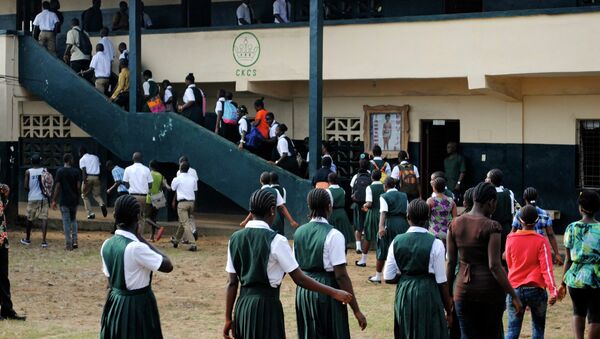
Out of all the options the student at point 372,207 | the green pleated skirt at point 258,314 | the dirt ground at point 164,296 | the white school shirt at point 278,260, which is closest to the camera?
the white school shirt at point 278,260

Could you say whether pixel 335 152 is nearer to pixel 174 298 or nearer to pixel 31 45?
pixel 31 45

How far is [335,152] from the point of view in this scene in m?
21.8

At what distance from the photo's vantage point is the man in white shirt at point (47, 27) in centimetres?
2220

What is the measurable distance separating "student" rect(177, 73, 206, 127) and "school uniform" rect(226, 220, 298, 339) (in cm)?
1294

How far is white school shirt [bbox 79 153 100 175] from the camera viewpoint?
885 inches

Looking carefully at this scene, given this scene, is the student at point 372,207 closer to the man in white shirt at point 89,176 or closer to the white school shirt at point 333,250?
the white school shirt at point 333,250

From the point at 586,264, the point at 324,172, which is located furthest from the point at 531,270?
the point at 324,172

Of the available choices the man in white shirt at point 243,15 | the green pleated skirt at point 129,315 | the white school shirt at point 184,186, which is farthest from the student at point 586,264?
the man in white shirt at point 243,15

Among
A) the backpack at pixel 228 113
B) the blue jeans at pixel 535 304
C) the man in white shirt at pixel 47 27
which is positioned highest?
the man in white shirt at pixel 47 27

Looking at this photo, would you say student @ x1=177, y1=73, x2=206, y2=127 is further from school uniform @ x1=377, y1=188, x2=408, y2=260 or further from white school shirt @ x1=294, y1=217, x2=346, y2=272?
white school shirt @ x1=294, y1=217, x2=346, y2=272

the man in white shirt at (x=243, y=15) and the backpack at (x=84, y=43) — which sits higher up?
the man in white shirt at (x=243, y=15)

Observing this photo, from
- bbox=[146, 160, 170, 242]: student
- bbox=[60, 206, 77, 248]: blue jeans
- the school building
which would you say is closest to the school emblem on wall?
the school building

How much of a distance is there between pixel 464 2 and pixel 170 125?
6475 mm

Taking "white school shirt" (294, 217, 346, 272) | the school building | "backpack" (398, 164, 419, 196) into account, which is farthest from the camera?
the school building
